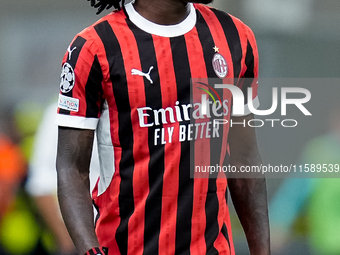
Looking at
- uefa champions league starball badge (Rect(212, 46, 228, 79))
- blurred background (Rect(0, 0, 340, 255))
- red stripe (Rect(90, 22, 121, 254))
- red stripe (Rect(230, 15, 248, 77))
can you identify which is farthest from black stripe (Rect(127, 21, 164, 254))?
blurred background (Rect(0, 0, 340, 255))

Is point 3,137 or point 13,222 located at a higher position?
point 3,137

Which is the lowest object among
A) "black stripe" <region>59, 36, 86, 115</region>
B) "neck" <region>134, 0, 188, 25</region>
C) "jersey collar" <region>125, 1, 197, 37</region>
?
"black stripe" <region>59, 36, 86, 115</region>

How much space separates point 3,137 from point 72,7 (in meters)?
1.09

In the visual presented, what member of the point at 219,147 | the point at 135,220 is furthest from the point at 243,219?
the point at 135,220

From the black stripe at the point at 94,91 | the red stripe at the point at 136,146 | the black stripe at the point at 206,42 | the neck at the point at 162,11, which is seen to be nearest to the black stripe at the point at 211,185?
the black stripe at the point at 206,42

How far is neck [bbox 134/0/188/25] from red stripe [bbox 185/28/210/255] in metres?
0.08

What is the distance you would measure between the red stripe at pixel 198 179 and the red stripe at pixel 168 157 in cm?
7

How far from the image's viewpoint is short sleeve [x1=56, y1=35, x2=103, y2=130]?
1.78 m

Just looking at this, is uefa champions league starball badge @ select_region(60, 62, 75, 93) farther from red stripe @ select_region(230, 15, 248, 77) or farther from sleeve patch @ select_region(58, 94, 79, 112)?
red stripe @ select_region(230, 15, 248, 77)

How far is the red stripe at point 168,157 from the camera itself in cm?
183

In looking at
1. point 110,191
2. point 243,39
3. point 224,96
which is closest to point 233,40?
point 243,39

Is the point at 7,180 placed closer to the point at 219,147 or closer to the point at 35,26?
the point at 35,26

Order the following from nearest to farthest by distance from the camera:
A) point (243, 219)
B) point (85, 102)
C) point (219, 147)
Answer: point (85, 102) < point (219, 147) < point (243, 219)

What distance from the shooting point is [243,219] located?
216 cm
